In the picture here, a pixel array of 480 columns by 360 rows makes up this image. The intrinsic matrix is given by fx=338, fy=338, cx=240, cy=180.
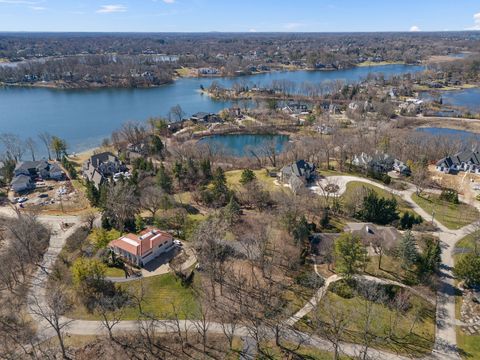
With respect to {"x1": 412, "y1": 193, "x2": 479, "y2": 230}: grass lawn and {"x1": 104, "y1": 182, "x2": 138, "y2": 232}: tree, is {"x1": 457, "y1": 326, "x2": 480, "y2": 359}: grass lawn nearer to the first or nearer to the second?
{"x1": 412, "y1": 193, "x2": 479, "y2": 230}: grass lawn

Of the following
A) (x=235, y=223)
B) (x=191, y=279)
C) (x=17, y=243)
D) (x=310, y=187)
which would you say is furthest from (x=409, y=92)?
(x=17, y=243)

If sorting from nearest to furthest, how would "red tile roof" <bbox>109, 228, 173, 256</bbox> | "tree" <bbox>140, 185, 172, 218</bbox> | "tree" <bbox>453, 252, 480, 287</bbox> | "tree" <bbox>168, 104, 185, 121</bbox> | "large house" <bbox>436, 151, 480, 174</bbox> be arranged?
"tree" <bbox>453, 252, 480, 287</bbox> → "red tile roof" <bbox>109, 228, 173, 256</bbox> → "tree" <bbox>140, 185, 172, 218</bbox> → "large house" <bbox>436, 151, 480, 174</bbox> → "tree" <bbox>168, 104, 185, 121</bbox>

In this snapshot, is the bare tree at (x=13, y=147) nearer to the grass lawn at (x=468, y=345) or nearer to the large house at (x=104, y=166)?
the large house at (x=104, y=166)

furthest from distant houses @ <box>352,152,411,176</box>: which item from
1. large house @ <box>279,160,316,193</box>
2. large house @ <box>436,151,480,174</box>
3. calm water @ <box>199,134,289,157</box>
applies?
calm water @ <box>199,134,289,157</box>

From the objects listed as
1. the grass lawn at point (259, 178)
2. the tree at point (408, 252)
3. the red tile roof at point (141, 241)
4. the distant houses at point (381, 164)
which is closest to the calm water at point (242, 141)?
the grass lawn at point (259, 178)

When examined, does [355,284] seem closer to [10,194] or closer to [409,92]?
[10,194]

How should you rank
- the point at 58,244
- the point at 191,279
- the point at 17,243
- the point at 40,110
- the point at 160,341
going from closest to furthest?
the point at 160,341 → the point at 191,279 → the point at 17,243 → the point at 58,244 → the point at 40,110

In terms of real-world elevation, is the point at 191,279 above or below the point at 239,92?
below

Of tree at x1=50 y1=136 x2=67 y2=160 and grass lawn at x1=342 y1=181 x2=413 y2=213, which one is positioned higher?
tree at x1=50 y1=136 x2=67 y2=160
